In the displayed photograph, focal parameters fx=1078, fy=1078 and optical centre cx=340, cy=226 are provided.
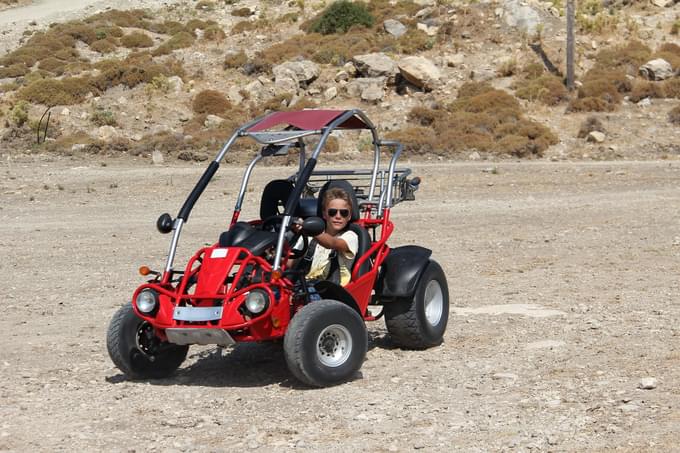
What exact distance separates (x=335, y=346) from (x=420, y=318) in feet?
4.25

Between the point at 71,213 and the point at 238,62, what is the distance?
2031 centimetres

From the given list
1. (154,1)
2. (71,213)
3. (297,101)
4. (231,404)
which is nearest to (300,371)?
(231,404)

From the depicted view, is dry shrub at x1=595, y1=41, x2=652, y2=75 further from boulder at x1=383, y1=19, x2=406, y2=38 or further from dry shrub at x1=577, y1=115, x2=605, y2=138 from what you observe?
boulder at x1=383, y1=19, x2=406, y2=38

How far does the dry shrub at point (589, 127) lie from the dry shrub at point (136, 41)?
22833mm

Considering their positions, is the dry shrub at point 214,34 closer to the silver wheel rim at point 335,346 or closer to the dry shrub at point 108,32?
the dry shrub at point 108,32

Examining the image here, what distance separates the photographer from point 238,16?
53375mm

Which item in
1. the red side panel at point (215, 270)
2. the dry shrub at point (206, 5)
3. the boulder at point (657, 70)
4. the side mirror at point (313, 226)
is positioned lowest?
the red side panel at point (215, 270)

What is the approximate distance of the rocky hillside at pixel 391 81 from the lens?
3078cm

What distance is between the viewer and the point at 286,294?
7.34m

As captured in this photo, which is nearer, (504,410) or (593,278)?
(504,410)

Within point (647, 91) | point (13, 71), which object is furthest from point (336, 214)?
point (13, 71)

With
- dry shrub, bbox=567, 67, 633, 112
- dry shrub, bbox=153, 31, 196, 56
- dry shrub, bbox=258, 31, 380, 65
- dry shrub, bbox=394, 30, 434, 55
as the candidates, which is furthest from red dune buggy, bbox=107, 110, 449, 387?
dry shrub, bbox=153, 31, 196, 56

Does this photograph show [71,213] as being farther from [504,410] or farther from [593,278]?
[504,410]

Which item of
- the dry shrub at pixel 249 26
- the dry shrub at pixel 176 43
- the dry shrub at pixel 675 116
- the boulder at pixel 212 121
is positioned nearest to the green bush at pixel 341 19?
the dry shrub at pixel 249 26
